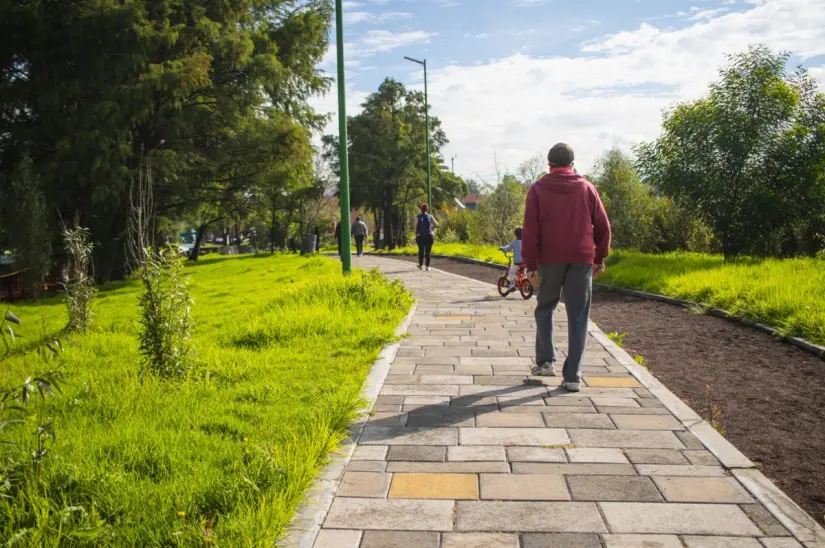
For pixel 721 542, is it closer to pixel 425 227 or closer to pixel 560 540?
pixel 560 540

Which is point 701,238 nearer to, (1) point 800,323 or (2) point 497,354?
(1) point 800,323

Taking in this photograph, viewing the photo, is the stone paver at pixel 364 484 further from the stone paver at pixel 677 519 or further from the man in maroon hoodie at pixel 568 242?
the man in maroon hoodie at pixel 568 242

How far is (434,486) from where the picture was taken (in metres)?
3.74

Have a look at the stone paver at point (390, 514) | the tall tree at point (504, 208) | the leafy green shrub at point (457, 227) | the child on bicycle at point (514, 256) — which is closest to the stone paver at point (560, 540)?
the stone paver at point (390, 514)

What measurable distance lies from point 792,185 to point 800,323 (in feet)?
31.0

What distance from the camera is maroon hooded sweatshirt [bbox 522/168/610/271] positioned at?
5.75 metres

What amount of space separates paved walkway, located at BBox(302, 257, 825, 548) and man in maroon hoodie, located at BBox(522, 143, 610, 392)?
0.57 meters

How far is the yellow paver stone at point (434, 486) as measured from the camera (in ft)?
11.9

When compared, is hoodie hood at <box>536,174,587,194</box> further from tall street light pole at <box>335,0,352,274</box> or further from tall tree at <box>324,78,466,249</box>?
tall tree at <box>324,78,466,249</box>

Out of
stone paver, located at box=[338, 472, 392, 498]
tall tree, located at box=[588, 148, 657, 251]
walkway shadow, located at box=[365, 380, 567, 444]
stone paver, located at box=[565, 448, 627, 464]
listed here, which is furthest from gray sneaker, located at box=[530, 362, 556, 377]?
tall tree, located at box=[588, 148, 657, 251]

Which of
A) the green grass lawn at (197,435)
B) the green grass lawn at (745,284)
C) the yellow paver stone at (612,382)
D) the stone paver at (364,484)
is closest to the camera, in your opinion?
the green grass lawn at (197,435)

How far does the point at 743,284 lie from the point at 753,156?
680 cm

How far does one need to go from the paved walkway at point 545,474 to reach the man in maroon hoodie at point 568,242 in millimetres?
568

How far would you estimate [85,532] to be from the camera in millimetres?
2977
